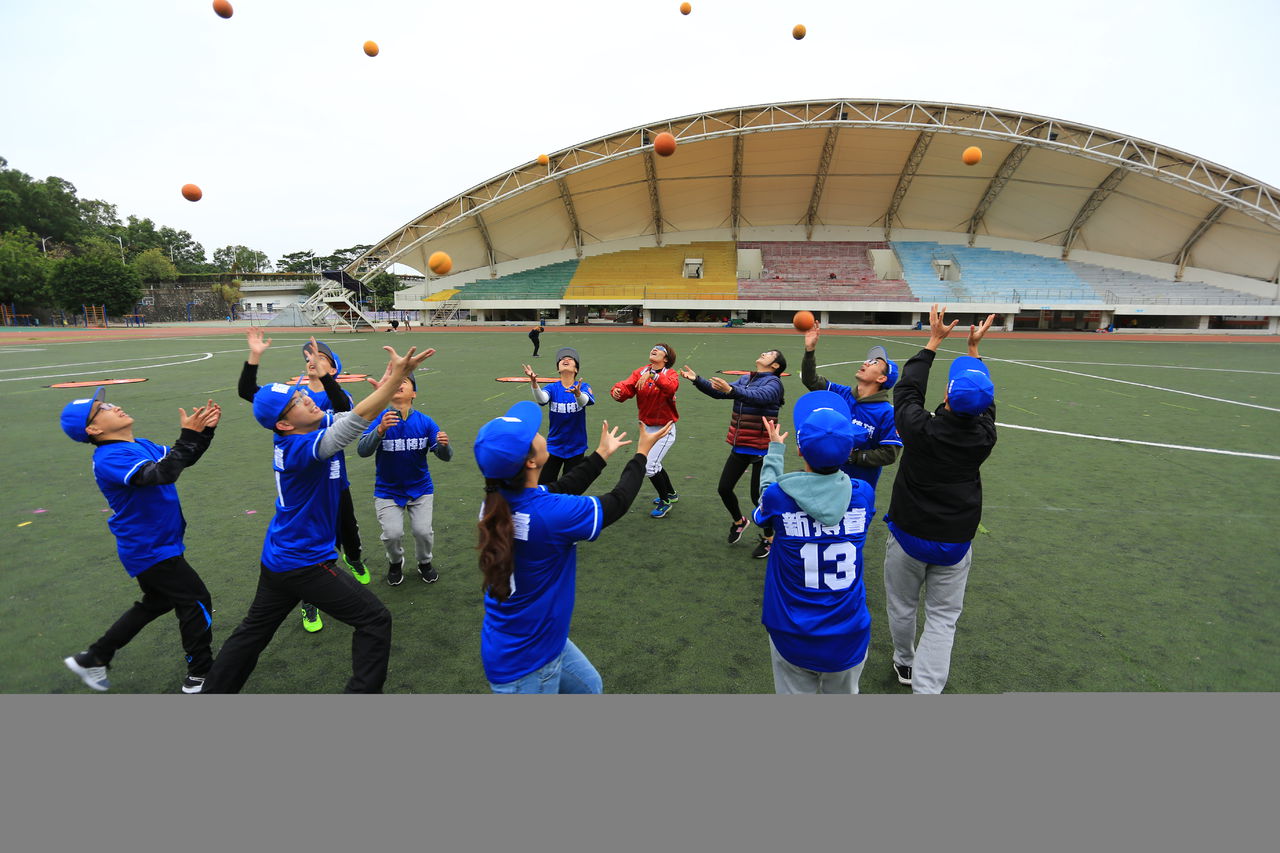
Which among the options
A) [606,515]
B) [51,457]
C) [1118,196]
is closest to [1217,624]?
[606,515]

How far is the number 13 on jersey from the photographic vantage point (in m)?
2.78

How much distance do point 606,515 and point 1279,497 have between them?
928 cm

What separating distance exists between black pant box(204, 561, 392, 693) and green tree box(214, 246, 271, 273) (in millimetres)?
124120

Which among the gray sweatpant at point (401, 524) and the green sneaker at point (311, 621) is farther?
the gray sweatpant at point (401, 524)

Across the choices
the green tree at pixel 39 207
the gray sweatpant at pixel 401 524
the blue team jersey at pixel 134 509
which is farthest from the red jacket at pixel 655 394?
the green tree at pixel 39 207

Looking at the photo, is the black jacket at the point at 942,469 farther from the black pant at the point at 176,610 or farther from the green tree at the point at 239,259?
the green tree at the point at 239,259

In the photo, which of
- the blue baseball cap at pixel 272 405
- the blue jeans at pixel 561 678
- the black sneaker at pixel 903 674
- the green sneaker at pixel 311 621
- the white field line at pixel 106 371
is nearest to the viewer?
the blue jeans at pixel 561 678

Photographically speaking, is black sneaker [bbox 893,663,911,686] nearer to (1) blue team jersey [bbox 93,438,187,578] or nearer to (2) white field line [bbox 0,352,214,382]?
(1) blue team jersey [bbox 93,438,187,578]

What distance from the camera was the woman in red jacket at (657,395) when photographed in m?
6.13

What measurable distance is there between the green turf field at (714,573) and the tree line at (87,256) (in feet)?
156

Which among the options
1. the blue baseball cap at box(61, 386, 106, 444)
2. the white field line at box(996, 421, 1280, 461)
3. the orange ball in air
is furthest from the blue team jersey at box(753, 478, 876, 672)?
the orange ball in air

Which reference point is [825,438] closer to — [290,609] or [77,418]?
[290,609]

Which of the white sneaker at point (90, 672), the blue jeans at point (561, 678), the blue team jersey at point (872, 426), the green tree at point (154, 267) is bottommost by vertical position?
the white sneaker at point (90, 672)

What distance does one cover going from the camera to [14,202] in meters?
65.5
